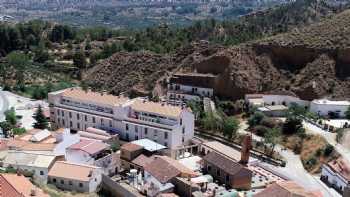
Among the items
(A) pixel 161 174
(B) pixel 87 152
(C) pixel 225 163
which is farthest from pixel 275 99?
(B) pixel 87 152

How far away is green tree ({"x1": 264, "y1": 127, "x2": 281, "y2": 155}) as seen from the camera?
164ft

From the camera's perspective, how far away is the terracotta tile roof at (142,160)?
4521cm

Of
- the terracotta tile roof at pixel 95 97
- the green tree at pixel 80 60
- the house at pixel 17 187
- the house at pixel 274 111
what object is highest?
the green tree at pixel 80 60

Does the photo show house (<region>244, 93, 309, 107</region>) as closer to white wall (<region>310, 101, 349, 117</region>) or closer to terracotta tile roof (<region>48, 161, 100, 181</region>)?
white wall (<region>310, 101, 349, 117</region>)

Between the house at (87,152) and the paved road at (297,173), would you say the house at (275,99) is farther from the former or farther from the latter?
the house at (87,152)

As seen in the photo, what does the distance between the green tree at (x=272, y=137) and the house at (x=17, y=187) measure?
85.0 ft

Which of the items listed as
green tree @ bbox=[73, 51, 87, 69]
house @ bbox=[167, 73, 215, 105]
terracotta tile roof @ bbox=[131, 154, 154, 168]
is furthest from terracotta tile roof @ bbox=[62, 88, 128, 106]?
green tree @ bbox=[73, 51, 87, 69]

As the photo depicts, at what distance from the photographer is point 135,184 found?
42781mm

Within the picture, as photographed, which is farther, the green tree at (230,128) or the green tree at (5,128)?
the green tree at (5,128)

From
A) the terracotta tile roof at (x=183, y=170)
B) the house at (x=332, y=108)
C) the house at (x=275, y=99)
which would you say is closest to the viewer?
the terracotta tile roof at (x=183, y=170)

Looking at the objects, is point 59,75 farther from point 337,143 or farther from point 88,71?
point 337,143

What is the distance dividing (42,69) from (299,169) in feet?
209

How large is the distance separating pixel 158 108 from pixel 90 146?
30.6ft

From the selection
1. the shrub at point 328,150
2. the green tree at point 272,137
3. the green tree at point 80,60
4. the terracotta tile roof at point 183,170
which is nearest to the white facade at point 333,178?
the shrub at point 328,150
